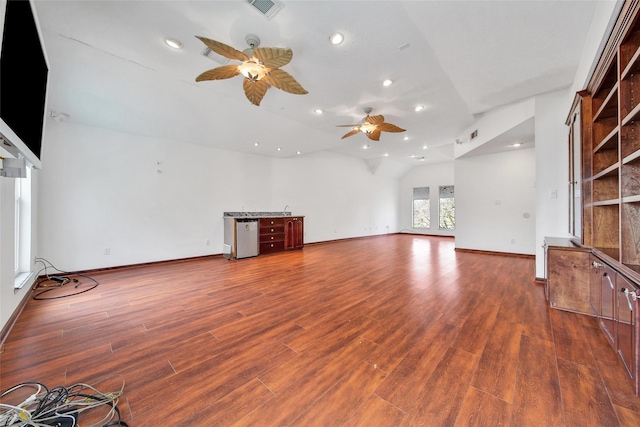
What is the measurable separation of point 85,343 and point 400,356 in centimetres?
261

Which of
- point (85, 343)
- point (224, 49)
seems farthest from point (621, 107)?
point (85, 343)

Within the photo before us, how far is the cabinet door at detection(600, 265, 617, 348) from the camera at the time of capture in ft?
5.63

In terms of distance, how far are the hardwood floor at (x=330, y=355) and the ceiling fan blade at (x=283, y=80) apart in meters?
2.56

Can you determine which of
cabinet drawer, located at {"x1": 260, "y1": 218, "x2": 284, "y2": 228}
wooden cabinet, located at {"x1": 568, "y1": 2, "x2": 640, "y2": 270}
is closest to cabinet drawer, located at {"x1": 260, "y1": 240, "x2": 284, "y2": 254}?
cabinet drawer, located at {"x1": 260, "y1": 218, "x2": 284, "y2": 228}

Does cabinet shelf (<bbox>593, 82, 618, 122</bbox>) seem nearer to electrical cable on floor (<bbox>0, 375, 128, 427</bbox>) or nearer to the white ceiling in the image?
the white ceiling

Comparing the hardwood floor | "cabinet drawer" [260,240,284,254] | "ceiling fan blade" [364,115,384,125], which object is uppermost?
"ceiling fan blade" [364,115,384,125]

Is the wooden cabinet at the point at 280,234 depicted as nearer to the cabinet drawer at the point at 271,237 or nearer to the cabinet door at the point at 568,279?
the cabinet drawer at the point at 271,237

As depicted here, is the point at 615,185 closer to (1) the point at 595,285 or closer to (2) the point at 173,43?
(1) the point at 595,285

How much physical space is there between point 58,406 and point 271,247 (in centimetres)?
489

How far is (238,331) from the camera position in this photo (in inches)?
84.4

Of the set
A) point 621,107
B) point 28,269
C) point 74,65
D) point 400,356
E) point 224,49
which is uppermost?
point 74,65

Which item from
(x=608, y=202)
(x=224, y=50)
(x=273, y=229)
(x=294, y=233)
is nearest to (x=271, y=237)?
(x=273, y=229)

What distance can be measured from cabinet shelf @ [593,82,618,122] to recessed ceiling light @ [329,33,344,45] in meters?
2.36

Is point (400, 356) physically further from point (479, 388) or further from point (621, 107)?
point (621, 107)
